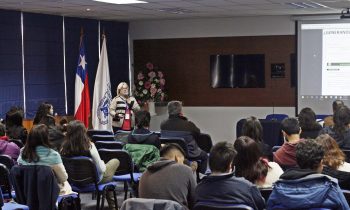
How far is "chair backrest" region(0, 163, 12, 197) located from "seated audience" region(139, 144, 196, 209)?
159 cm

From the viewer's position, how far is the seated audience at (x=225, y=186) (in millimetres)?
3832

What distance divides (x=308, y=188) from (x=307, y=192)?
0.03 meters

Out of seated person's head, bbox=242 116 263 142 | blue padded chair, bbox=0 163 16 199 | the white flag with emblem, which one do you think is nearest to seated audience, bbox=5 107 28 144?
blue padded chair, bbox=0 163 16 199

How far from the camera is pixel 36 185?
17.0 feet

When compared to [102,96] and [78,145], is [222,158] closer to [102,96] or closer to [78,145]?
[78,145]

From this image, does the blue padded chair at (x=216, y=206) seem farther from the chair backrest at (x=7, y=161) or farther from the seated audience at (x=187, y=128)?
the seated audience at (x=187, y=128)

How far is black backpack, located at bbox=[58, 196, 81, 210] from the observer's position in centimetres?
563

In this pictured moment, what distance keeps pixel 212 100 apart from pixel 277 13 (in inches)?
95.7

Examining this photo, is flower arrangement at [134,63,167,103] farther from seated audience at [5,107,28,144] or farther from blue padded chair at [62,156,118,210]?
blue padded chair at [62,156,118,210]

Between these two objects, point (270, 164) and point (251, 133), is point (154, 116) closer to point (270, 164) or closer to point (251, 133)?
point (251, 133)

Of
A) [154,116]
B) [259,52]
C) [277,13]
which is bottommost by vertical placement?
[154,116]

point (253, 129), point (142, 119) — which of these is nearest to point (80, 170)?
point (142, 119)

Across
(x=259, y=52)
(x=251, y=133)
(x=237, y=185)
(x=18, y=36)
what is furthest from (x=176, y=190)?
(x=259, y=52)

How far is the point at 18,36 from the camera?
9.61 meters
